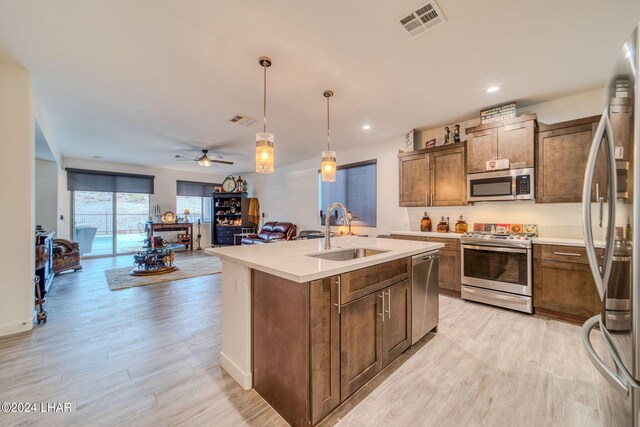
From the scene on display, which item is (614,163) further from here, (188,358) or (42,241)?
(42,241)

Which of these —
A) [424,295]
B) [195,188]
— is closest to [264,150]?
[424,295]

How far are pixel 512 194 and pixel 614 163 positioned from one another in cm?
261

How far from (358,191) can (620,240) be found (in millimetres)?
4651

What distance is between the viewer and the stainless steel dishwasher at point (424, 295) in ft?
7.32

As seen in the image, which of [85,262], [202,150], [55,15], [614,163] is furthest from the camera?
[85,262]

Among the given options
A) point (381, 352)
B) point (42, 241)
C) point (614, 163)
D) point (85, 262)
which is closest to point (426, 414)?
point (381, 352)

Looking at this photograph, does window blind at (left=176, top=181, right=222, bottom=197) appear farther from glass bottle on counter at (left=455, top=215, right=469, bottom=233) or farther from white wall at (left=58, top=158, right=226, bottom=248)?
glass bottle on counter at (left=455, top=215, right=469, bottom=233)

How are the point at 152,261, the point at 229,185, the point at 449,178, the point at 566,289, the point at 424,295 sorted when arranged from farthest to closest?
the point at 229,185
the point at 152,261
the point at 449,178
the point at 566,289
the point at 424,295

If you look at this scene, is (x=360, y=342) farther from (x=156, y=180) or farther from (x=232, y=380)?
(x=156, y=180)

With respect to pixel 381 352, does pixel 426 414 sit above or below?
below

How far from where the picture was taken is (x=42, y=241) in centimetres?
345

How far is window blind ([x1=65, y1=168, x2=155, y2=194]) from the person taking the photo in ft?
21.3

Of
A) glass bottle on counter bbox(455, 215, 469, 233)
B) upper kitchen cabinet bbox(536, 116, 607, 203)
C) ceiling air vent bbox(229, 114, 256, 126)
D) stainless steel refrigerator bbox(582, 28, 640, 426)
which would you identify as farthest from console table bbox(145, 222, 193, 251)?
stainless steel refrigerator bbox(582, 28, 640, 426)

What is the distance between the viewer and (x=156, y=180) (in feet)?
25.3
